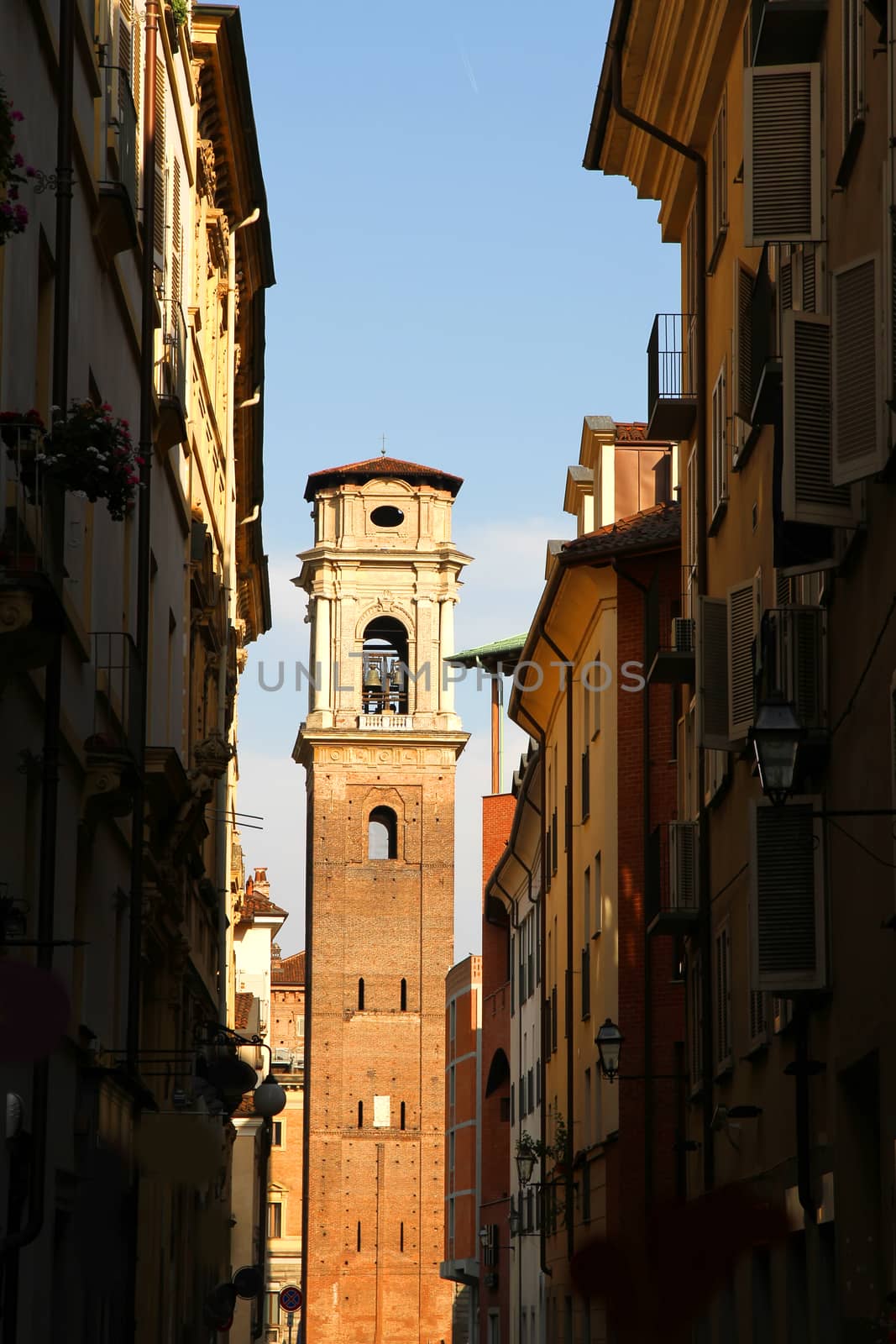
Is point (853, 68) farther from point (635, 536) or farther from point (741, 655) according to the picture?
point (635, 536)

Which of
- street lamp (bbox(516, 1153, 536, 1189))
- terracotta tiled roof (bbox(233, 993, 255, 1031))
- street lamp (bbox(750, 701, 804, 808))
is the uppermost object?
terracotta tiled roof (bbox(233, 993, 255, 1031))

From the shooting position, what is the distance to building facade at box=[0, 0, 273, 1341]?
12164 mm

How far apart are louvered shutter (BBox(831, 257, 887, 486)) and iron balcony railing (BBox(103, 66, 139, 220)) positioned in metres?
6.31

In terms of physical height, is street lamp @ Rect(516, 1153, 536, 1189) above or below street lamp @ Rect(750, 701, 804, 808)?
above

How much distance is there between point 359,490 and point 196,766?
6595 centimetres

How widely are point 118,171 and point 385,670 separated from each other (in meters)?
73.2

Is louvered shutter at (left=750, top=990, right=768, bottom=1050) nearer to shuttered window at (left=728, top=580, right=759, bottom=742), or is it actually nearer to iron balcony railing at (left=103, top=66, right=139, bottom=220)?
shuttered window at (left=728, top=580, right=759, bottom=742)

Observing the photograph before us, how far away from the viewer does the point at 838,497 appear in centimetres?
1230

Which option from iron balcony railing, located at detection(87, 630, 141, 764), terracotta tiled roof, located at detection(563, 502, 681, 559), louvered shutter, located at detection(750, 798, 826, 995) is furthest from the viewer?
terracotta tiled roof, located at detection(563, 502, 681, 559)

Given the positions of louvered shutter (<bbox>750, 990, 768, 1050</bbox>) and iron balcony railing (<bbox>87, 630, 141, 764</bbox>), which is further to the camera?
louvered shutter (<bbox>750, 990, 768, 1050</bbox>)

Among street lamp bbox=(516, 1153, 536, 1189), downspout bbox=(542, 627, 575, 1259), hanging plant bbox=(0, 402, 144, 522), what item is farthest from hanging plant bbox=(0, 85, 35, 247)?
street lamp bbox=(516, 1153, 536, 1189)

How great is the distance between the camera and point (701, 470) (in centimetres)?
2128

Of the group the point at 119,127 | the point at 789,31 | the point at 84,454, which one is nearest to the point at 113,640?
the point at 119,127

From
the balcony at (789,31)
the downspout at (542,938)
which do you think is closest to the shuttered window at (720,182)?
the balcony at (789,31)
